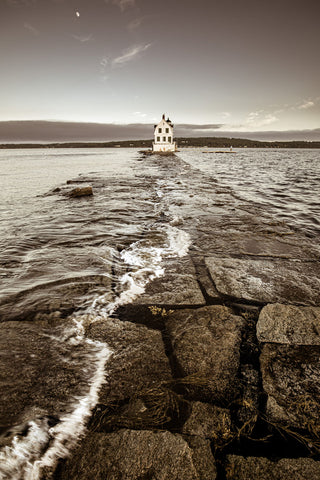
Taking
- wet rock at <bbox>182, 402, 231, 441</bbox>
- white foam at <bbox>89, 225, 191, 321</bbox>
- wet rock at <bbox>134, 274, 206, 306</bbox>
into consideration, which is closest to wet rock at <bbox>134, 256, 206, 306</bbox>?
wet rock at <bbox>134, 274, 206, 306</bbox>

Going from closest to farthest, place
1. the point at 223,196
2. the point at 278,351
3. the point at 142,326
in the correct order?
the point at 278,351 < the point at 142,326 < the point at 223,196

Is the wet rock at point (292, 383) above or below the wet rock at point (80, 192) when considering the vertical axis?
below

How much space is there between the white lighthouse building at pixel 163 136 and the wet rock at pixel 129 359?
200ft

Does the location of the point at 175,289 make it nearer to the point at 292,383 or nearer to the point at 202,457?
the point at 292,383

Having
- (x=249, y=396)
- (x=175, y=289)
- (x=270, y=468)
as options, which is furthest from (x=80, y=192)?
(x=270, y=468)

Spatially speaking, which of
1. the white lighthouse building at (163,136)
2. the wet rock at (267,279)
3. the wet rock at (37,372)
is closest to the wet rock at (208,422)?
the wet rock at (37,372)

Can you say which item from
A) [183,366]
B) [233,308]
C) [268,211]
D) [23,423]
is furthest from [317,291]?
[268,211]

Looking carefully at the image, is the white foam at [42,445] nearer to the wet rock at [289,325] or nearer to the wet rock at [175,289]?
the wet rock at [175,289]

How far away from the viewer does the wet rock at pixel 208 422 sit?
4.32ft

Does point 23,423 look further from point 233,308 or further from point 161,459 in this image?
point 233,308

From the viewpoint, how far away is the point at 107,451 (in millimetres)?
1202

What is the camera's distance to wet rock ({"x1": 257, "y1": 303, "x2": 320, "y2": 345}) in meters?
2.03

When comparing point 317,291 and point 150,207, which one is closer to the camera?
point 317,291

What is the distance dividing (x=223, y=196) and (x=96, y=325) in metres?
8.79
